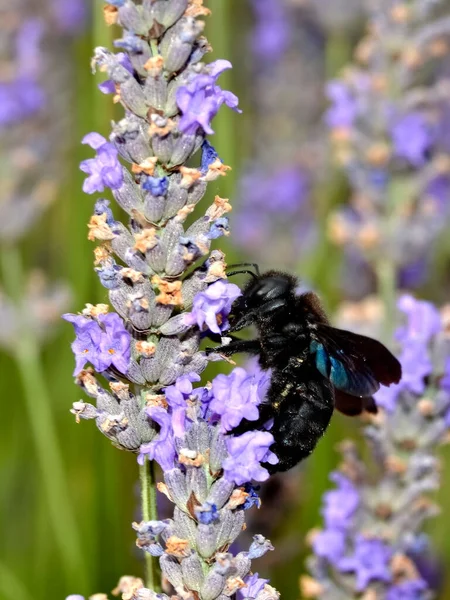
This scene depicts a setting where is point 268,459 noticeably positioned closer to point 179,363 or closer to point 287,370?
point 179,363

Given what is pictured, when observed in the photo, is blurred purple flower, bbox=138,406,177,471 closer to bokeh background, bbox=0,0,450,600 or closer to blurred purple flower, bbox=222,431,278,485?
blurred purple flower, bbox=222,431,278,485

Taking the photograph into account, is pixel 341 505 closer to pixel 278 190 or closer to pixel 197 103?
pixel 197 103

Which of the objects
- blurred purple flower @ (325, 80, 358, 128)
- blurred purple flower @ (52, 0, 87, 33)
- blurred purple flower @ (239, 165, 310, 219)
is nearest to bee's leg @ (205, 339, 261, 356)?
blurred purple flower @ (325, 80, 358, 128)

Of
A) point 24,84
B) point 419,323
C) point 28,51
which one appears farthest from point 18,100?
point 419,323

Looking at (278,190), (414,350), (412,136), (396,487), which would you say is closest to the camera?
(414,350)

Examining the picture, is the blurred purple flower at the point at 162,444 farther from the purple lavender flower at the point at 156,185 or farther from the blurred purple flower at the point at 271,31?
the blurred purple flower at the point at 271,31

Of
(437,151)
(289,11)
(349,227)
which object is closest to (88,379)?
(349,227)
